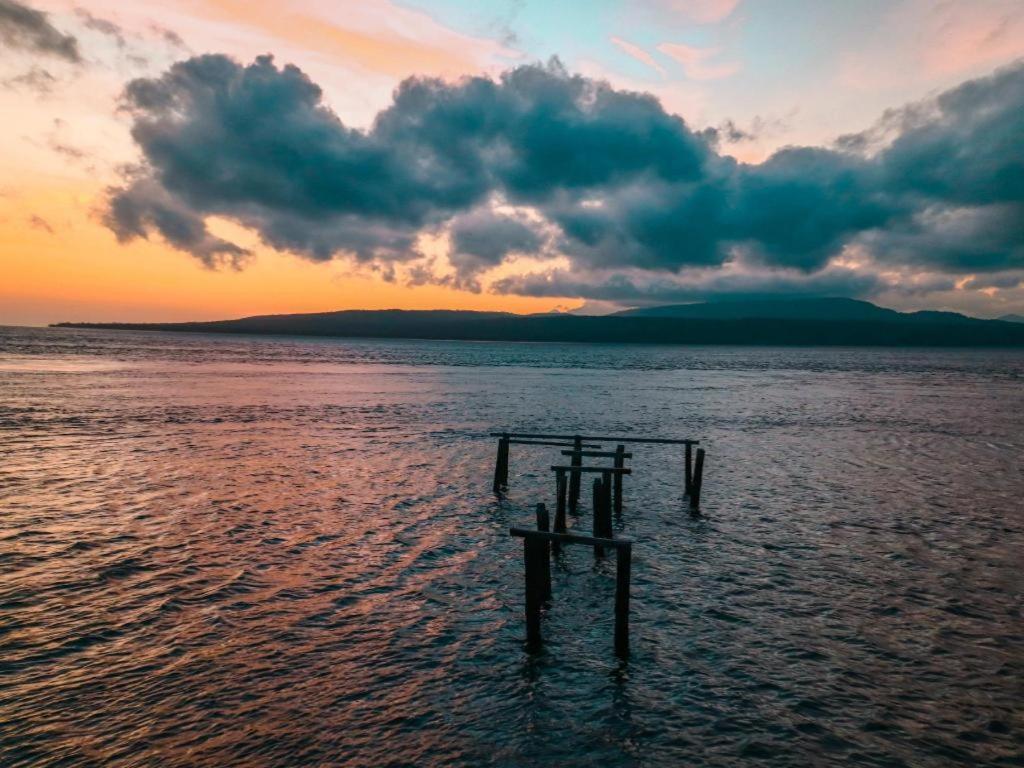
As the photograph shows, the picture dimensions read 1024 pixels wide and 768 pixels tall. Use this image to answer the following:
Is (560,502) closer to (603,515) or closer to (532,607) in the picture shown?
(603,515)

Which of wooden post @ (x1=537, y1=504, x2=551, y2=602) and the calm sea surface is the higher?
wooden post @ (x1=537, y1=504, x2=551, y2=602)

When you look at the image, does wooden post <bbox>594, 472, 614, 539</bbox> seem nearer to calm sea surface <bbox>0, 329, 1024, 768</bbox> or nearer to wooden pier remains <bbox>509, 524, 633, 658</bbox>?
calm sea surface <bbox>0, 329, 1024, 768</bbox>

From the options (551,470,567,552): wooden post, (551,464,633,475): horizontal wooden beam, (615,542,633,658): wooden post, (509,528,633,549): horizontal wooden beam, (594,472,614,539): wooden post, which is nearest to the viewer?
(615,542,633,658): wooden post

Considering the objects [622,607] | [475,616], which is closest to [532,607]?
[622,607]

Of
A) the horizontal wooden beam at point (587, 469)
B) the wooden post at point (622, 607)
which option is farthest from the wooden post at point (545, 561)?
the horizontal wooden beam at point (587, 469)

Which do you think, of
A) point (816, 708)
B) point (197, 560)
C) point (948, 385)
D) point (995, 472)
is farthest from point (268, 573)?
point (948, 385)

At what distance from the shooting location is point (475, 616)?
13.8 metres

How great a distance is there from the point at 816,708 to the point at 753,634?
268cm

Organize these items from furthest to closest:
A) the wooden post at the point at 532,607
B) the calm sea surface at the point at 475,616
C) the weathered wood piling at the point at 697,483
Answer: the weathered wood piling at the point at 697,483
the wooden post at the point at 532,607
the calm sea surface at the point at 475,616

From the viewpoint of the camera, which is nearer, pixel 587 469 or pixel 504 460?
pixel 587 469

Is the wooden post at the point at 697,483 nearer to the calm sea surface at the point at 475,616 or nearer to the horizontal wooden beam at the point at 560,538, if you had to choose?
the calm sea surface at the point at 475,616

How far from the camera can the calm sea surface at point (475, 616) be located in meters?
9.55

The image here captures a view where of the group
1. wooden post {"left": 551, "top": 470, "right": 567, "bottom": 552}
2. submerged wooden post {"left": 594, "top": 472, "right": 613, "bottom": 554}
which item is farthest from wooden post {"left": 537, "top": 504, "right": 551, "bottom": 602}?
wooden post {"left": 551, "top": 470, "right": 567, "bottom": 552}

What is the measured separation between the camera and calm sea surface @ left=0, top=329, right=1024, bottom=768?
9547mm
